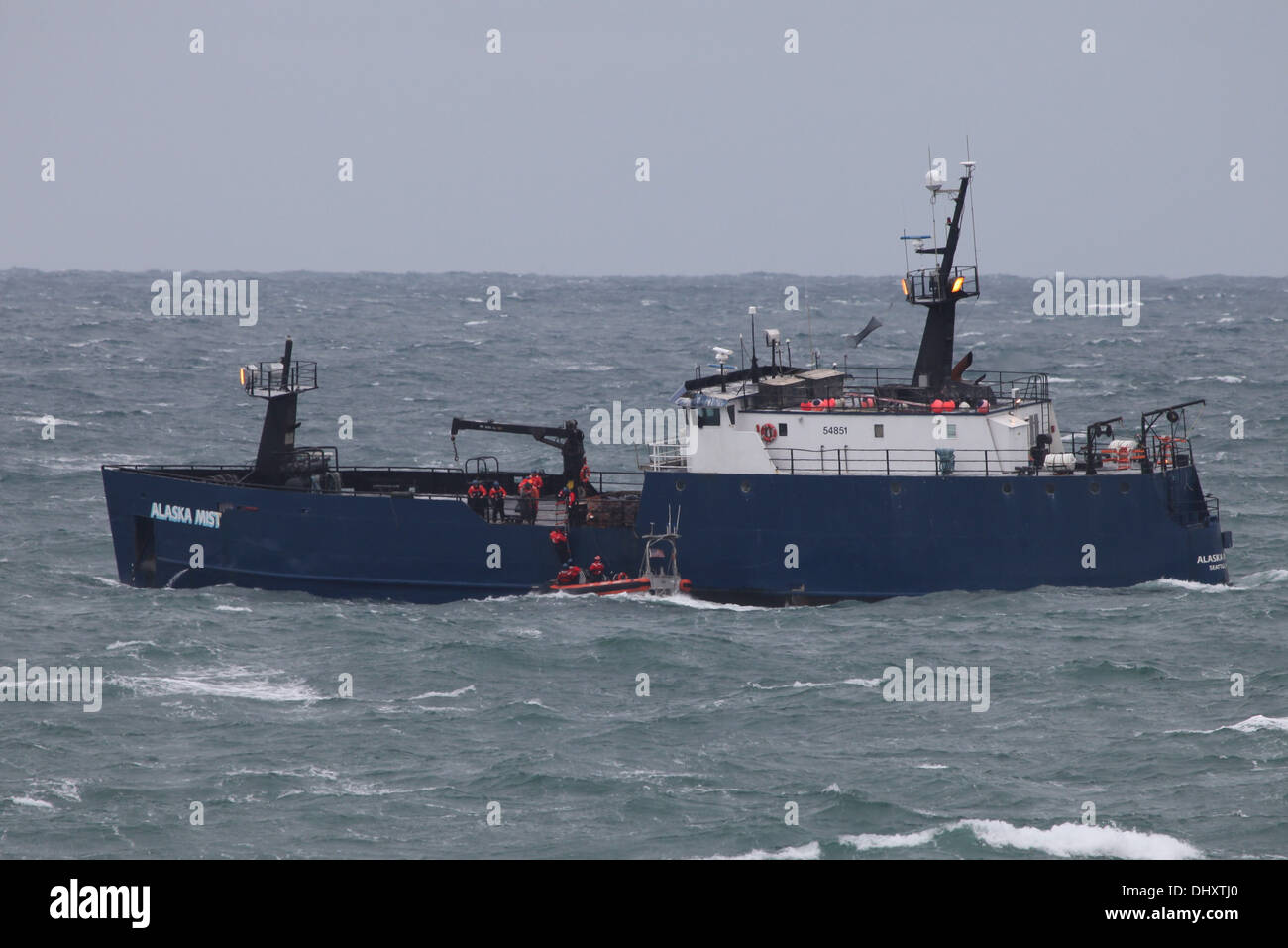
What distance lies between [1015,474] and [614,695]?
404 inches

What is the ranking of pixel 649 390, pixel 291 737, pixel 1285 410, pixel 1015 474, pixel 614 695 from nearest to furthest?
pixel 291 737 → pixel 614 695 → pixel 1015 474 → pixel 1285 410 → pixel 649 390

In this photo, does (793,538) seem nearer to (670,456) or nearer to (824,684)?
(670,456)

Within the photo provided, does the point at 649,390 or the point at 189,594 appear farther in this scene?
the point at 649,390

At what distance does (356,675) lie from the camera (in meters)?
28.0

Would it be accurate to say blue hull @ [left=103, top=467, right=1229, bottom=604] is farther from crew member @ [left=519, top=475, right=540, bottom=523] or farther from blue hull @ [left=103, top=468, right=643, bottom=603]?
crew member @ [left=519, top=475, right=540, bottom=523]

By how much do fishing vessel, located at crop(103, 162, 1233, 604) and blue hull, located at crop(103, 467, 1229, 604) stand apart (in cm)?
4

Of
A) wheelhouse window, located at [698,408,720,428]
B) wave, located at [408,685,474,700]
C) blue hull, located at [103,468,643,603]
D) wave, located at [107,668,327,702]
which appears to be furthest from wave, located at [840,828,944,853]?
wheelhouse window, located at [698,408,720,428]

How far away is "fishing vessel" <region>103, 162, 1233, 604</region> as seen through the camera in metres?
32.0

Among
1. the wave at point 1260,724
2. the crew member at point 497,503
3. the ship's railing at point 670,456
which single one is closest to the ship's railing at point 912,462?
the ship's railing at point 670,456

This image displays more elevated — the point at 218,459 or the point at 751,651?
the point at 218,459

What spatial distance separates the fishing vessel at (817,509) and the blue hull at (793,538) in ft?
0.13

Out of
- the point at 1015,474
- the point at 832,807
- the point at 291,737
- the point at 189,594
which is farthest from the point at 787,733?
the point at 189,594

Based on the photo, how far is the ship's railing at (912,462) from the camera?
32250mm

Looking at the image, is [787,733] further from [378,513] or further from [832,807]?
[378,513]
